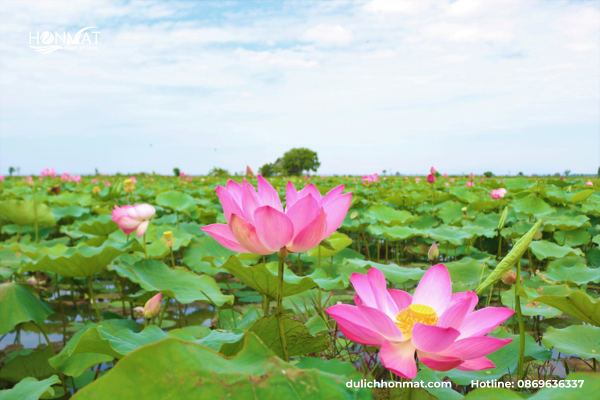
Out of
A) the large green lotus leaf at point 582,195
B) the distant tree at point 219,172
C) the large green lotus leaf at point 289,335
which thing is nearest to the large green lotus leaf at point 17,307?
the large green lotus leaf at point 289,335

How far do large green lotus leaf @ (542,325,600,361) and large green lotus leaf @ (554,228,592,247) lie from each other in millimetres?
1915

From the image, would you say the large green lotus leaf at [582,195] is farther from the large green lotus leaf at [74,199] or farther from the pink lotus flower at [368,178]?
the large green lotus leaf at [74,199]

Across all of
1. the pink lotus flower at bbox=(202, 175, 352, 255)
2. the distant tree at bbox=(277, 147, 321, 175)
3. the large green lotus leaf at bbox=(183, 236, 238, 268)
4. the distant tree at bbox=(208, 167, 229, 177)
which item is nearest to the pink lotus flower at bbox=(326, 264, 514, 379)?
the pink lotus flower at bbox=(202, 175, 352, 255)

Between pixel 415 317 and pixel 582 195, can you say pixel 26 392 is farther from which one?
pixel 582 195

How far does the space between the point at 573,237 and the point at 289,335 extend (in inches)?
115

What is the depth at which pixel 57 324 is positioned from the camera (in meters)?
2.07

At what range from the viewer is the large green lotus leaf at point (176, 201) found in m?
3.14

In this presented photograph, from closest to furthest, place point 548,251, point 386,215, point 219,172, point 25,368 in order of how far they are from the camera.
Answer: point 25,368 → point 548,251 → point 386,215 → point 219,172

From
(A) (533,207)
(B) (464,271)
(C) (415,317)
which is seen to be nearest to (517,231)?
(A) (533,207)

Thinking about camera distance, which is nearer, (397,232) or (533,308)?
(533,308)

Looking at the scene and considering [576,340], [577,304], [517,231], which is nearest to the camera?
[577,304]

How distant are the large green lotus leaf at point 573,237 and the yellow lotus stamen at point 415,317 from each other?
2720mm

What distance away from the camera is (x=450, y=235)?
2240 mm

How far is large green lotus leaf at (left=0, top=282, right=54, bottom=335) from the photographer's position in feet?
4.47
